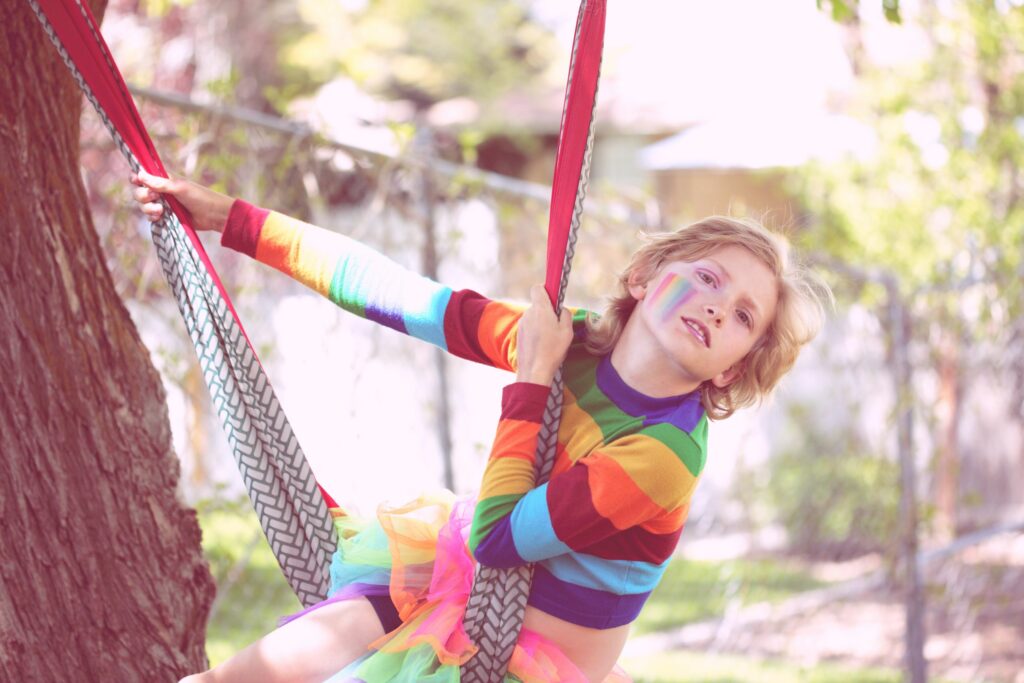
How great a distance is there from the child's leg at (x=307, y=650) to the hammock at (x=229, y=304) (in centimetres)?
17

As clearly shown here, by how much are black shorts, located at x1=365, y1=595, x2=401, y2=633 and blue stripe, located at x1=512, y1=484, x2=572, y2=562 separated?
265 millimetres

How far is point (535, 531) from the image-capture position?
1685 mm

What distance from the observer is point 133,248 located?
3145 millimetres

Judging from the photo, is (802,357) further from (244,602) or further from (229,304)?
(229,304)

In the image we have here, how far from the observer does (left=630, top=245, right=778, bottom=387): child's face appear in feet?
6.03

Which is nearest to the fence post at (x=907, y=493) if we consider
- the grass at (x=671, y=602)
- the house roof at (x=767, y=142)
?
the grass at (x=671, y=602)

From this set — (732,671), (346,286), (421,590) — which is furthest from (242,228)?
(732,671)

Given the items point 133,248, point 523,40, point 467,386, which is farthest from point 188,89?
point 523,40

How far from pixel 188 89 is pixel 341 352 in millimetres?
5649

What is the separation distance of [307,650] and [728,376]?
807 millimetres

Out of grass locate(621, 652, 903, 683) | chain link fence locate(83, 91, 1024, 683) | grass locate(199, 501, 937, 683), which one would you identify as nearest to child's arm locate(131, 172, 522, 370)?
chain link fence locate(83, 91, 1024, 683)

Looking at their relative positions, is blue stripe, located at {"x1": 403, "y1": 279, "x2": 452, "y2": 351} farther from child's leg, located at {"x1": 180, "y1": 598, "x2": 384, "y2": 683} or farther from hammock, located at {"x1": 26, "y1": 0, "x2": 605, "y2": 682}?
child's leg, located at {"x1": 180, "y1": 598, "x2": 384, "y2": 683}

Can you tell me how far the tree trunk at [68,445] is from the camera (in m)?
1.90

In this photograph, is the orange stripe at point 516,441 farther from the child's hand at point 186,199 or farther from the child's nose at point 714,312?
the child's hand at point 186,199
